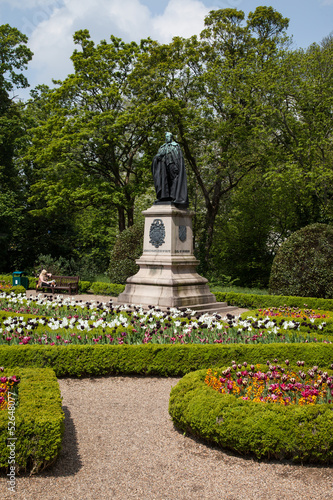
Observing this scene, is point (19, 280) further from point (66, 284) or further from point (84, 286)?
point (84, 286)

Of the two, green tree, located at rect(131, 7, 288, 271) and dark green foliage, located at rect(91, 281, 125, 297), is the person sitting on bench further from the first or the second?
green tree, located at rect(131, 7, 288, 271)

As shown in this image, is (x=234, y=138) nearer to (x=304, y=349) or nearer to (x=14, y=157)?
(x=14, y=157)

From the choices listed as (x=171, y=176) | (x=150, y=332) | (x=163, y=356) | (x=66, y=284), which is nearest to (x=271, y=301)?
(x=171, y=176)

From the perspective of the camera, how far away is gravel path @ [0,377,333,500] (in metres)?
3.71

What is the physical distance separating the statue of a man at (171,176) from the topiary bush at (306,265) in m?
4.09

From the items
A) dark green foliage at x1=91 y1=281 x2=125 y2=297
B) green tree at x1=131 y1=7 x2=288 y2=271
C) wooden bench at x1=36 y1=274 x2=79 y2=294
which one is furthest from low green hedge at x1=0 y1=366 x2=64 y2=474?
green tree at x1=131 y1=7 x2=288 y2=271

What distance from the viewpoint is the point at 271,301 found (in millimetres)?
14758

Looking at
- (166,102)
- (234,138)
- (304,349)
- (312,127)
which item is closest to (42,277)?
(166,102)

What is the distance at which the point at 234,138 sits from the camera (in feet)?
75.3

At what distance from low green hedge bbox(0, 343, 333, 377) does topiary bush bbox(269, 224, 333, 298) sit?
307 inches

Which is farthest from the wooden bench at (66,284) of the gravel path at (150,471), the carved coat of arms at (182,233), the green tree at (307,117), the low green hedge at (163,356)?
the gravel path at (150,471)

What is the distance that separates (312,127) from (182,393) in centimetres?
1691

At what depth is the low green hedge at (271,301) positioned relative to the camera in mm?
13383

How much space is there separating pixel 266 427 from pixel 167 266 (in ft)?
30.0
